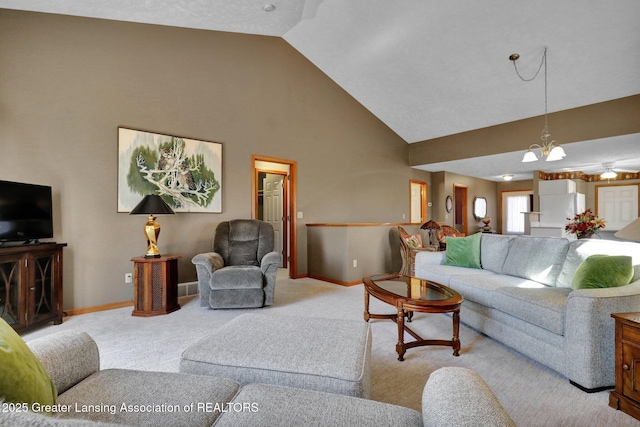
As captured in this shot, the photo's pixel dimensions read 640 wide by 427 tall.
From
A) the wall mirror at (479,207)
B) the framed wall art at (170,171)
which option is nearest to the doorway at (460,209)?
the wall mirror at (479,207)

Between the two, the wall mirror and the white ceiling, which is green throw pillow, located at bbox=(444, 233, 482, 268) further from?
the wall mirror

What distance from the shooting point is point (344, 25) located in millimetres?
4324

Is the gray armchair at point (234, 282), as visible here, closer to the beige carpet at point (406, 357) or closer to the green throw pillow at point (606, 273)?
the beige carpet at point (406, 357)

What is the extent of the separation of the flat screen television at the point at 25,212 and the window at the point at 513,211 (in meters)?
11.0

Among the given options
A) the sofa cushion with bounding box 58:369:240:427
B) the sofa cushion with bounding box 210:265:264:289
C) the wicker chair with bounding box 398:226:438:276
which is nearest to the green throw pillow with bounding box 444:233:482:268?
the wicker chair with bounding box 398:226:438:276

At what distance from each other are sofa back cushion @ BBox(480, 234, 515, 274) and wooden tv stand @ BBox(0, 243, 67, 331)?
4.46 metres

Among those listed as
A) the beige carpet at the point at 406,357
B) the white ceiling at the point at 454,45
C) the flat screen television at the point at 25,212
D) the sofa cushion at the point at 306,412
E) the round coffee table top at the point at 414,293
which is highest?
the white ceiling at the point at 454,45

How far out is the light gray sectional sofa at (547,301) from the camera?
5.89 feet

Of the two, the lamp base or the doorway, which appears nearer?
the lamp base

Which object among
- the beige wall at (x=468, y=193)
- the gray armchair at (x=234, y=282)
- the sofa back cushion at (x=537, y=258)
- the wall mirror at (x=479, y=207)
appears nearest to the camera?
the sofa back cushion at (x=537, y=258)

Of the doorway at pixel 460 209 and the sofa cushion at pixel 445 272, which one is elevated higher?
the doorway at pixel 460 209

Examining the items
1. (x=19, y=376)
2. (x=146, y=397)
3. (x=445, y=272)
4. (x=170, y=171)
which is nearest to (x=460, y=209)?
(x=445, y=272)

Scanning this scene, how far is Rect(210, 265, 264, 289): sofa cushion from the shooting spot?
10.9 ft

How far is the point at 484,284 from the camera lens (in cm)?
267
